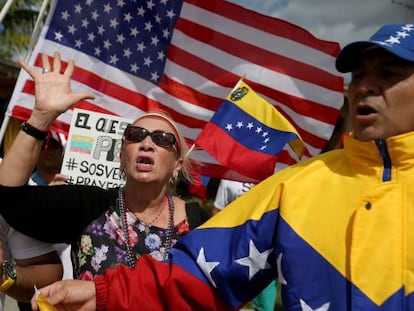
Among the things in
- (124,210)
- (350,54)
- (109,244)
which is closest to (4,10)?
(124,210)

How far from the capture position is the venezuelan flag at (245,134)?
576cm

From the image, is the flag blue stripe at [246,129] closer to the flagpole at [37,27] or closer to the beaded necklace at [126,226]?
the flagpole at [37,27]

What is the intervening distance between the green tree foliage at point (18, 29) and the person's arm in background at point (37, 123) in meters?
17.5

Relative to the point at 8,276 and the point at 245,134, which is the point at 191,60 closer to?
the point at 245,134

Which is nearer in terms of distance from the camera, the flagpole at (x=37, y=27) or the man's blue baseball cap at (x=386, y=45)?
the man's blue baseball cap at (x=386, y=45)

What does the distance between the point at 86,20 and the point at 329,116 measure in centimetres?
245

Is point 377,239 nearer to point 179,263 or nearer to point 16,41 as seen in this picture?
point 179,263

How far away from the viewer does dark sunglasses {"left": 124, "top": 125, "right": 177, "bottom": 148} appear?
3264 mm

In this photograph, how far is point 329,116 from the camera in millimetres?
6508

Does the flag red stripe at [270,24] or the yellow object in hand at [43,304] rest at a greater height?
the flag red stripe at [270,24]

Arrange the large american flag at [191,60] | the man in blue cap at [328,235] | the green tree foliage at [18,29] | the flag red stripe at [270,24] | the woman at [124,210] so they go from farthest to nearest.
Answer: the green tree foliage at [18,29] < the flag red stripe at [270,24] < the large american flag at [191,60] < the woman at [124,210] < the man in blue cap at [328,235]

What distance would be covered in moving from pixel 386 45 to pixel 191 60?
4.38m

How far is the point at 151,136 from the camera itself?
3271mm

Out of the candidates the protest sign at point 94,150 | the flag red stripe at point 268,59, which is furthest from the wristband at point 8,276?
the flag red stripe at point 268,59
